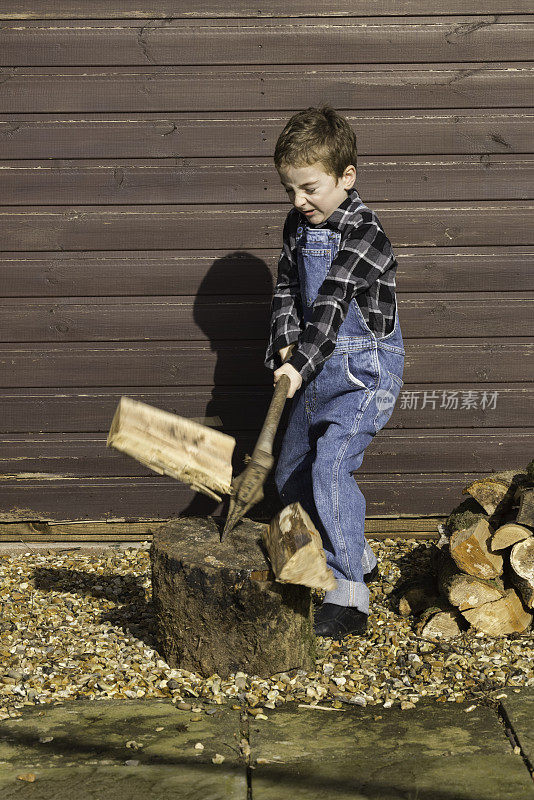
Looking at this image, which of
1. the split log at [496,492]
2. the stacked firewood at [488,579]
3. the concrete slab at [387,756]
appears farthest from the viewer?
the split log at [496,492]

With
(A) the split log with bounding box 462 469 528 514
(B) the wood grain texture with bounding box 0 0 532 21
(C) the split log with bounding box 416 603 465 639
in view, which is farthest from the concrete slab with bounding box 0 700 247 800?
(B) the wood grain texture with bounding box 0 0 532 21

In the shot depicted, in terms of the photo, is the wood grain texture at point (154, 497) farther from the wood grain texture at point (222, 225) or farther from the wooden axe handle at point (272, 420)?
the wooden axe handle at point (272, 420)

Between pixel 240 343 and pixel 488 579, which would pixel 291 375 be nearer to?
pixel 488 579

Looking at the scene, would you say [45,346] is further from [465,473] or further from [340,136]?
[465,473]

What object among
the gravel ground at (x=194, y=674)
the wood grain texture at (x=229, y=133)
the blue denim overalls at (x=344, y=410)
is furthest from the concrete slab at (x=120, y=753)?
the wood grain texture at (x=229, y=133)

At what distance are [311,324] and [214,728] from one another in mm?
1497

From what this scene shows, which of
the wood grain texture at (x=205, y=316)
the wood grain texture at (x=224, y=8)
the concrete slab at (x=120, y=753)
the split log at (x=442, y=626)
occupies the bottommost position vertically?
the concrete slab at (x=120, y=753)

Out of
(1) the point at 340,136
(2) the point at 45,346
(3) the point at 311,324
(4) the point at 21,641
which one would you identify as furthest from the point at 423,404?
(4) the point at 21,641

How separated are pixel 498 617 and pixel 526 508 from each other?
458 mm

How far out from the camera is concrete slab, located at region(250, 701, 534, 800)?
2480mm

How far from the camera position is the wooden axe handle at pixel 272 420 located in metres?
3.07

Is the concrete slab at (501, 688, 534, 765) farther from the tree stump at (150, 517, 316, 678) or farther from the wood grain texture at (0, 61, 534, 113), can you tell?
the wood grain texture at (0, 61, 534, 113)

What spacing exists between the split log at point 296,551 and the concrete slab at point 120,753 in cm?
53

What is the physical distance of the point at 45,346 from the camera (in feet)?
14.9
